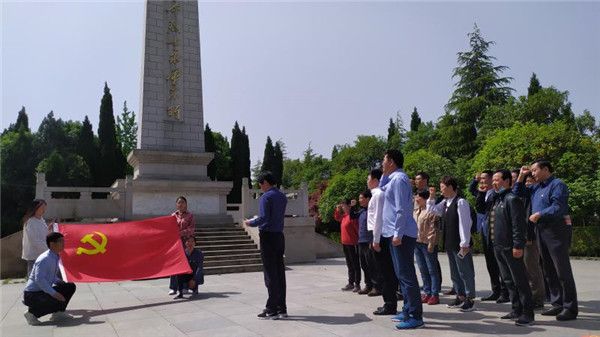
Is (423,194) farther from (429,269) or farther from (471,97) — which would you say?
(471,97)

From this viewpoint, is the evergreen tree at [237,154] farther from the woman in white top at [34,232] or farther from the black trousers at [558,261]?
the black trousers at [558,261]

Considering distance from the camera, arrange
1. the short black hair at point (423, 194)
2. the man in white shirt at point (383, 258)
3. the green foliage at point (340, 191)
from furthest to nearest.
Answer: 1. the green foliage at point (340, 191)
2. the short black hair at point (423, 194)
3. the man in white shirt at point (383, 258)

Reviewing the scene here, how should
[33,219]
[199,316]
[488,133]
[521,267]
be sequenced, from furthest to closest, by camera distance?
1. [488,133]
2. [33,219]
3. [199,316]
4. [521,267]

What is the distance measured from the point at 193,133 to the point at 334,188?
13.4 m

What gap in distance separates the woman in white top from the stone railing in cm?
538

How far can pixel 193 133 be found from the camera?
13.8 meters

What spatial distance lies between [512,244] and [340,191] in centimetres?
Result: 2127

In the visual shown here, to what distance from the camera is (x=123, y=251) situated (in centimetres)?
671

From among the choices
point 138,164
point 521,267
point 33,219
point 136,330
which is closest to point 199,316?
point 136,330

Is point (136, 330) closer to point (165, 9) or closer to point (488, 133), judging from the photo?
point (165, 9)

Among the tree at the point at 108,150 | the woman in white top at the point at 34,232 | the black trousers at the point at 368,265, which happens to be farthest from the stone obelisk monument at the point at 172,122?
the tree at the point at 108,150

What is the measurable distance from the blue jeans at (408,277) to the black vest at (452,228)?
4.37 feet

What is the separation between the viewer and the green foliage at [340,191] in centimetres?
2519

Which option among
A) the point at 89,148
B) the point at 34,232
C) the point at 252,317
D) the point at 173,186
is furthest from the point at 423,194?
the point at 89,148
